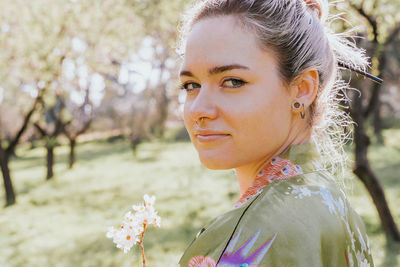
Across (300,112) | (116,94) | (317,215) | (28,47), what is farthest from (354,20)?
(116,94)

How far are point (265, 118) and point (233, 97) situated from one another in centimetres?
13

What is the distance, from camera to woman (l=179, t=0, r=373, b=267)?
1069 millimetres

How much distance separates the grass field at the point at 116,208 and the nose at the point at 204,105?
18.7 feet

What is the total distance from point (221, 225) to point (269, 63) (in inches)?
23.1

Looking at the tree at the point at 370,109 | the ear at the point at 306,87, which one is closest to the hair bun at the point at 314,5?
the ear at the point at 306,87

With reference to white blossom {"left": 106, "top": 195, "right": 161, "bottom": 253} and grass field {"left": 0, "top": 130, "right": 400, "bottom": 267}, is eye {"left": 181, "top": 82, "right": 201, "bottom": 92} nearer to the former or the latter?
white blossom {"left": 106, "top": 195, "right": 161, "bottom": 253}

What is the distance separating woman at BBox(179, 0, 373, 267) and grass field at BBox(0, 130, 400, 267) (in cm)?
557

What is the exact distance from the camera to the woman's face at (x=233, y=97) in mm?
1260

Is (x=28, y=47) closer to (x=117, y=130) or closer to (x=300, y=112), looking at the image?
(x=300, y=112)

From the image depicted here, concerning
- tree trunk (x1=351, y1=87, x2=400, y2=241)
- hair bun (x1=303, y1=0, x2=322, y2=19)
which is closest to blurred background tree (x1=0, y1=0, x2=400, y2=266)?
tree trunk (x1=351, y1=87, x2=400, y2=241)

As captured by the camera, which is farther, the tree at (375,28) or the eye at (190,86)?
the tree at (375,28)

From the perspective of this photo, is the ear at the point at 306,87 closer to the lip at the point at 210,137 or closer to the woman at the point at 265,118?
the woman at the point at 265,118

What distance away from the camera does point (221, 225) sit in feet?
3.51

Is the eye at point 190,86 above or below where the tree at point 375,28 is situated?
below
